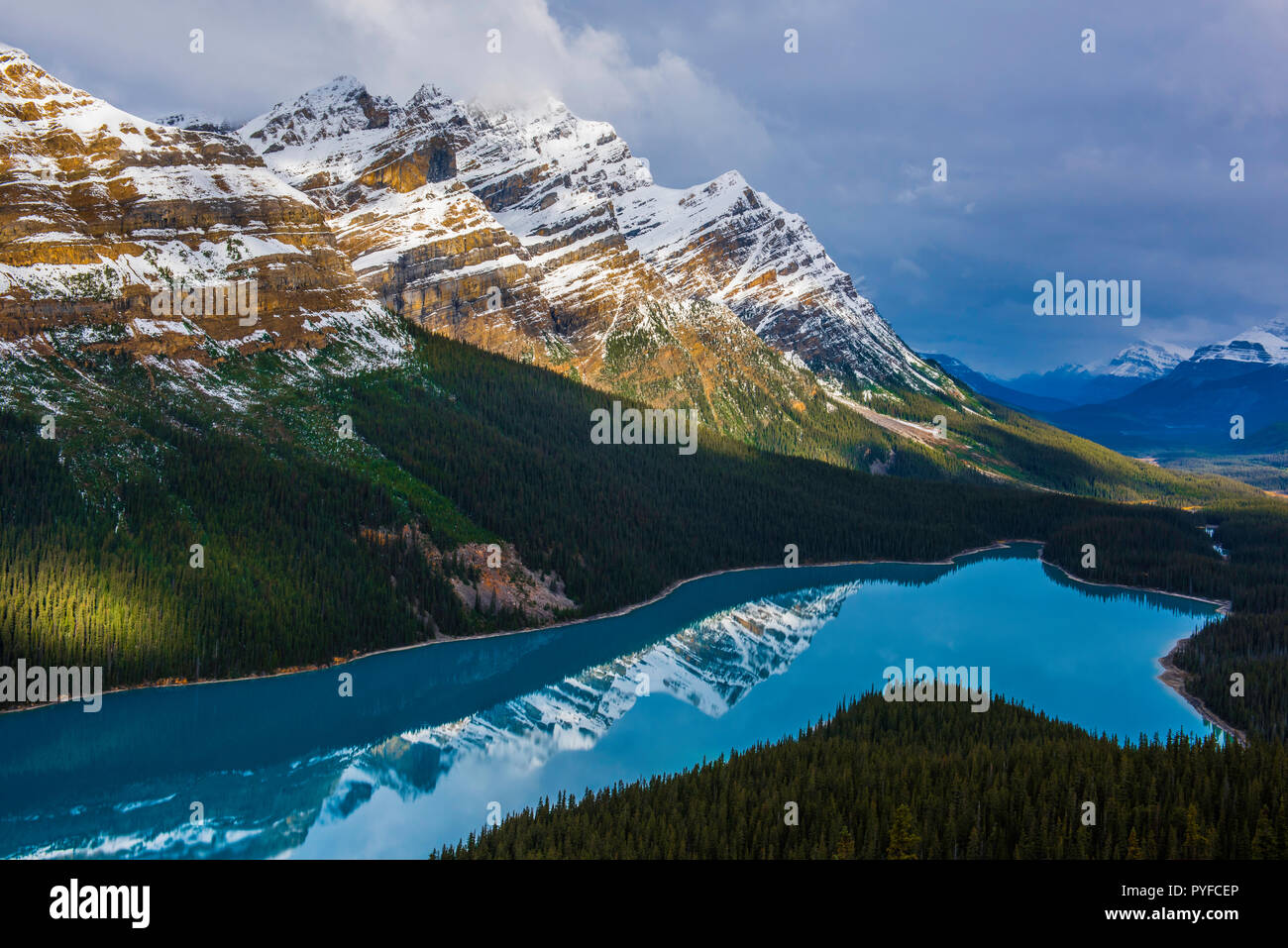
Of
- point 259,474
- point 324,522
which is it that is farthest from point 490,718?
point 259,474

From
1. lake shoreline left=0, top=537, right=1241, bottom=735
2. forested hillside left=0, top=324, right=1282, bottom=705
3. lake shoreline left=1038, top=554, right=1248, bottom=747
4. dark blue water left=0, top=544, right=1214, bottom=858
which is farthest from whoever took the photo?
forested hillside left=0, top=324, right=1282, bottom=705

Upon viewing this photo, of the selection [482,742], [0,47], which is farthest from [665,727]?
[0,47]

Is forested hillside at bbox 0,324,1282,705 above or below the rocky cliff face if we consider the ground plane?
below

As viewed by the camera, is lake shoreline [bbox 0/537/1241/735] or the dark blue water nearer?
the dark blue water

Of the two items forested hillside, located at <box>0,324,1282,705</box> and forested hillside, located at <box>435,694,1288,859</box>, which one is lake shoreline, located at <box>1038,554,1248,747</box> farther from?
forested hillside, located at <box>435,694,1288,859</box>

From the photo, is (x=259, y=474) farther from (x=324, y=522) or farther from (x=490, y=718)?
(x=490, y=718)

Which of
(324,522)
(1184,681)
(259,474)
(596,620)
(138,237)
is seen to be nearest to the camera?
(1184,681)

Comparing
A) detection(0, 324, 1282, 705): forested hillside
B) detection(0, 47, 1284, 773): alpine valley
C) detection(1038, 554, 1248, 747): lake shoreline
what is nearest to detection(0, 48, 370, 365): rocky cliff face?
detection(0, 47, 1284, 773): alpine valley
